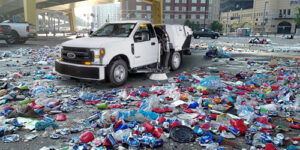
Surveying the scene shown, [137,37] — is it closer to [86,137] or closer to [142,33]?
[142,33]

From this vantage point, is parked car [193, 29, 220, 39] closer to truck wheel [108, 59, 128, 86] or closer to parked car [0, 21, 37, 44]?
parked car [0, 21, 37, 44]

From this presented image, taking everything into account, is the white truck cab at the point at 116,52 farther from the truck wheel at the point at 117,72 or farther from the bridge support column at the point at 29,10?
the bridge support column at the point at 29,10

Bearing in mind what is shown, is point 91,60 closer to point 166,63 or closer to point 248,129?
point 166,63

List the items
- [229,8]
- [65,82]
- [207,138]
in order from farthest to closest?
[229,8] → [65,82] → [207,138]

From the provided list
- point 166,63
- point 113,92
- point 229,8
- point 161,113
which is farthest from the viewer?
point 229,8

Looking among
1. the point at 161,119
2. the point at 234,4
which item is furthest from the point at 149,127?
the point at 234,4

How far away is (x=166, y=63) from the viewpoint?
27.6 feet

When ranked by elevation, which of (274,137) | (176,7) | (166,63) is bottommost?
(274,137)

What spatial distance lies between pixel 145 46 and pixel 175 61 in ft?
7.30

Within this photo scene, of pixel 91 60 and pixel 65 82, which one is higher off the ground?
pixel 91 60

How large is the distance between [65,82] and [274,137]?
573cm

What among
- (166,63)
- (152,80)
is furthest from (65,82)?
(166,63)

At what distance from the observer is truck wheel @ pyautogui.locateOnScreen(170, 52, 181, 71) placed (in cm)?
887

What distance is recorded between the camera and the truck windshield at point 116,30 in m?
6.97
